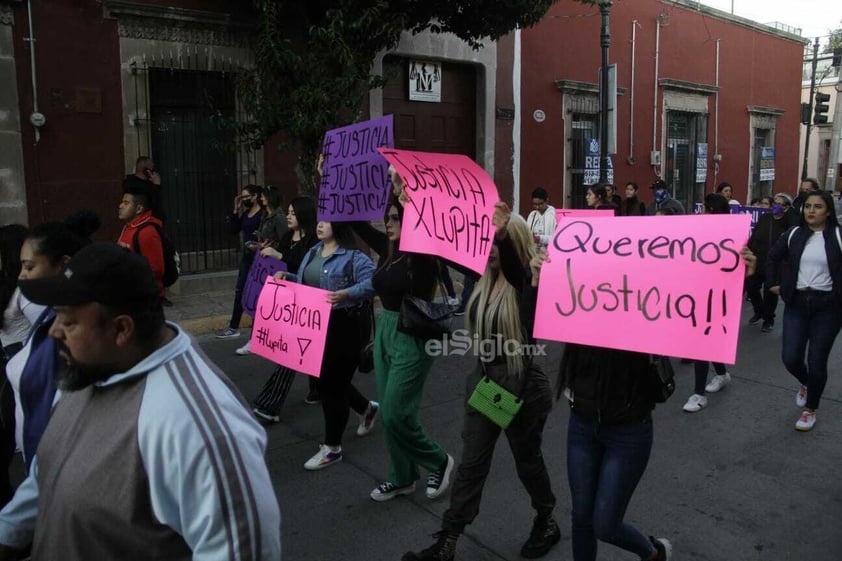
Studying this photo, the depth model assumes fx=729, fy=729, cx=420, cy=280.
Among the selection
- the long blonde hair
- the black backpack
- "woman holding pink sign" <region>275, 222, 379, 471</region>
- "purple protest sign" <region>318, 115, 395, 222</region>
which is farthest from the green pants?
the black backpack

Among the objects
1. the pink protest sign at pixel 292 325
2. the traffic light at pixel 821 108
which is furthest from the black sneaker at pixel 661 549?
the traffic light at pixel 821 108

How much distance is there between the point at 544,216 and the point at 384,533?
6.36 metres

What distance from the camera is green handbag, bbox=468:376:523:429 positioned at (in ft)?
10.7

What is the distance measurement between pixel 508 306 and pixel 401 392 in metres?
0.85

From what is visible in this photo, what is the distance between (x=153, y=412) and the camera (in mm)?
1553

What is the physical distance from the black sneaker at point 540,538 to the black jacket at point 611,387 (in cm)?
90

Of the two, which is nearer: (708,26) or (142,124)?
(142,124)

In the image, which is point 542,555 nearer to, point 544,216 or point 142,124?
point 544,216

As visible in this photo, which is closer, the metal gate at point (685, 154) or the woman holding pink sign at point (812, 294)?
the woman holding pink sign at point (812, 294)

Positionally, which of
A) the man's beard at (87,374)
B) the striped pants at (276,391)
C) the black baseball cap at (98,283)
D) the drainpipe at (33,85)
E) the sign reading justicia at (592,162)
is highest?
the drainpipe at (33,85)

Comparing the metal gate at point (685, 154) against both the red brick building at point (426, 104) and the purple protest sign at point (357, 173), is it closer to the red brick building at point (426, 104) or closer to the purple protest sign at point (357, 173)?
the red brick building at point (426, 104)

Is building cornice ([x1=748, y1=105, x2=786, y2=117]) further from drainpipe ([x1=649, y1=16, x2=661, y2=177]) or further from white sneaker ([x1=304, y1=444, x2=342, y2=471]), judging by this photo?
white sneaker ([x1=304, y1=444, x2=342, y2=471])

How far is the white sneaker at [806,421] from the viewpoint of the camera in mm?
5262

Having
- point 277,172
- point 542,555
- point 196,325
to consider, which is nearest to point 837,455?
point 542,555
